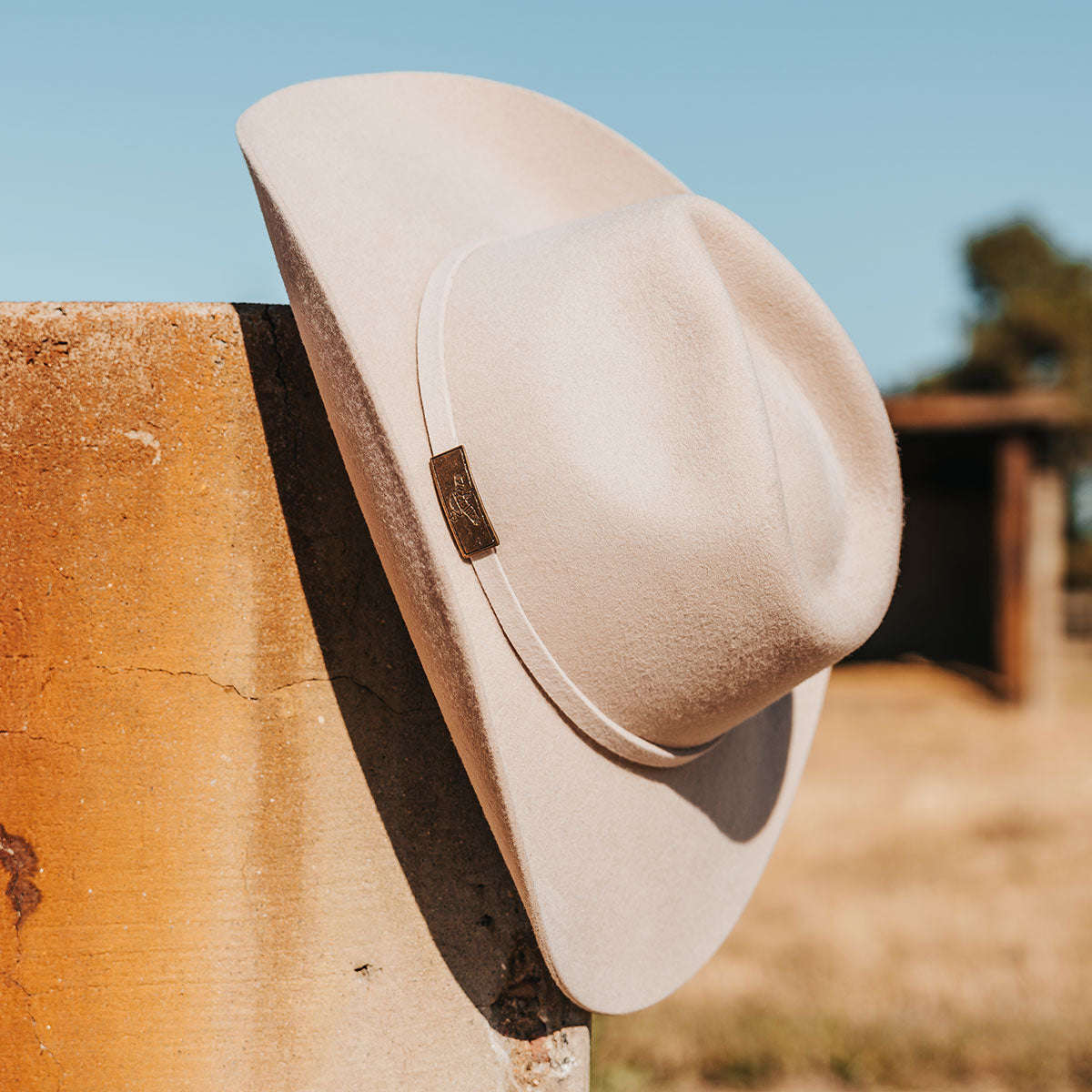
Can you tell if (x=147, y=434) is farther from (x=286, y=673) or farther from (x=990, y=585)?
(x=990, y=585)

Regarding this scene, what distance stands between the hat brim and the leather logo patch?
0.05 ft

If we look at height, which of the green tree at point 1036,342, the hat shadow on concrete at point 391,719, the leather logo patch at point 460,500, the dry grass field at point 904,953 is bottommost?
the green tree at point 1036,342

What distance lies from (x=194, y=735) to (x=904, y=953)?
12.0ft

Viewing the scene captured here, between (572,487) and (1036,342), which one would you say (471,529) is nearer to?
(572,487)

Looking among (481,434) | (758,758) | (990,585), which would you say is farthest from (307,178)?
(990,585)

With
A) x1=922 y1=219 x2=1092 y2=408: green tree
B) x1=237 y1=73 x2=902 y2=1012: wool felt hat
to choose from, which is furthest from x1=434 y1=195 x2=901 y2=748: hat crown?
x1=922 y1=219 x2=1092 y2=408: green tree

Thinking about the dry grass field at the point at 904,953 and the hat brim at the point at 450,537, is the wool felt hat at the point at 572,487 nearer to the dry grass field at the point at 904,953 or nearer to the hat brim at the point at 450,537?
the hat brim at the point at 450,537

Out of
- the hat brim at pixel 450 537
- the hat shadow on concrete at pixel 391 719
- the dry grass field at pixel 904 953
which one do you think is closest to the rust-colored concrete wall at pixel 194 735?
the hat shadow on concrete at pixel 391 719

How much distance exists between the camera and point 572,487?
46.6 inches

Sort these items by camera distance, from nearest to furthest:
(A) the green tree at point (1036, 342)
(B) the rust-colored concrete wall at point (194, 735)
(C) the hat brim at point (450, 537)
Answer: (C) the hat brim at point (450, 537) < (B) the rust-colored concrete wall at point (194, 735) < (A) the green tree at point (1036, 342)

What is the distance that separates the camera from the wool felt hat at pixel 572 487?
46.6 inches

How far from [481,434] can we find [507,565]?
0.14 metres

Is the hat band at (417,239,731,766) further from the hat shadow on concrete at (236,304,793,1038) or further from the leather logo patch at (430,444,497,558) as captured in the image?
the hat shadow on concrete at (236,304,793,1038)

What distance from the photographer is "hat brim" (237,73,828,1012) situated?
1168 mm
